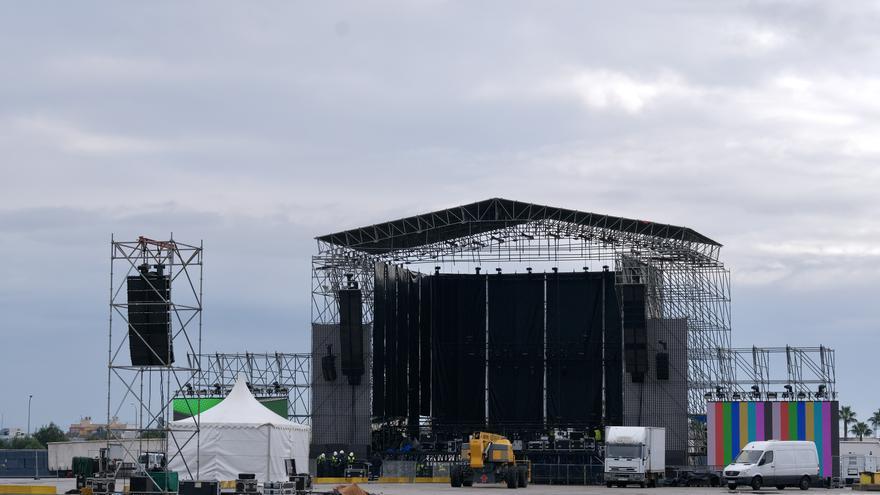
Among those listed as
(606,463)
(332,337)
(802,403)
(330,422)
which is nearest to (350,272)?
(332,337)

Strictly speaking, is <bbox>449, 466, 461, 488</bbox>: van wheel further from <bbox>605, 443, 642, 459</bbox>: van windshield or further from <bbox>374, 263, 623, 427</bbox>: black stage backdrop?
<bbox>374, 263, 623, 427</bbox>: black stage backdrop

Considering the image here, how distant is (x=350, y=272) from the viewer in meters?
58.8

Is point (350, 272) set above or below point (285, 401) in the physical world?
above

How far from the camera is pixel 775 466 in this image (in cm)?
4434

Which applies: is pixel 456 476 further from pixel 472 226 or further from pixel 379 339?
pixel 472 226

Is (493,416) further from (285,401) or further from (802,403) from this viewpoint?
(802,403)

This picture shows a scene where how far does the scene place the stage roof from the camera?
189ft

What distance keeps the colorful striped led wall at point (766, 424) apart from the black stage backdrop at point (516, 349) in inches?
424

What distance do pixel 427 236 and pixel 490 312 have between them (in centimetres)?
572

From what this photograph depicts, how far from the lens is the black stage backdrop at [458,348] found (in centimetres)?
6306

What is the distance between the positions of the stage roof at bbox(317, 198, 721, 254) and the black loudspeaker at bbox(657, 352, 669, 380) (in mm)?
5405

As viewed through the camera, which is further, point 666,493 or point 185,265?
point 666,493

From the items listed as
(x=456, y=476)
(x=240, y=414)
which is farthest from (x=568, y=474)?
(x=240, y=414)

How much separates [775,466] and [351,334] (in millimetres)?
21250
